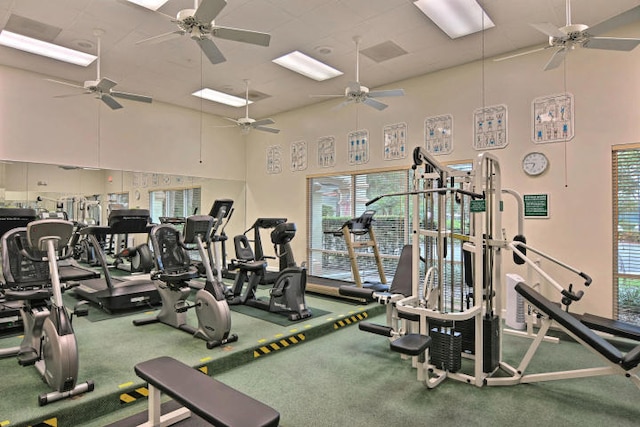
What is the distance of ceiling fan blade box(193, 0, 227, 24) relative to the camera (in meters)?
3.22

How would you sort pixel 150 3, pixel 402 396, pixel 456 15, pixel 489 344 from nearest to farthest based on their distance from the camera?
pixel 402 396
pixel 489 344
pixel 150 3
pixel 456 15

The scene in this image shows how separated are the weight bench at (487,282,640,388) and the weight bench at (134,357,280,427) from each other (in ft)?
7.91

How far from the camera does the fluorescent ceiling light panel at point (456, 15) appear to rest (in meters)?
4.49

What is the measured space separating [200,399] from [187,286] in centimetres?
279

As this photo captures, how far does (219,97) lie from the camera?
7.99m

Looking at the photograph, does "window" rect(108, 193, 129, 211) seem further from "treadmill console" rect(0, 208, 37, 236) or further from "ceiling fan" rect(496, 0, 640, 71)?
"ceiling fan" rect(496, 0, 640, 71)

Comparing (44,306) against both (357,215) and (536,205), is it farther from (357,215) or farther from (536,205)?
(536,205)

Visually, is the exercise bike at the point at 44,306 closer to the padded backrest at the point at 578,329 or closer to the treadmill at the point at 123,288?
the treadmill at the point at 123,288

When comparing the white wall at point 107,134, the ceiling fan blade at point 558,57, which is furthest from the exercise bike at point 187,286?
the ceiling fan blade at point 558,57

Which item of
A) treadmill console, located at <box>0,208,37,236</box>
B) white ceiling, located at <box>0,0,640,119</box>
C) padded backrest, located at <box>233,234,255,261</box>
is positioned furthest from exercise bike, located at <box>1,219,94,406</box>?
padded backrest, located at <box>233,234,255,261</box>

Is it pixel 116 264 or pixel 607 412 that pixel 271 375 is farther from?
pixel 116 264

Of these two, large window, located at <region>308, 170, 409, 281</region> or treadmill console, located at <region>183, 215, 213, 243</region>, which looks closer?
treadmill console, located at <region>183, 215, 213, 243</region>

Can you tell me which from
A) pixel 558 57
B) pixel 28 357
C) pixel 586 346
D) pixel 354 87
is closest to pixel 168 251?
pixel 28 357

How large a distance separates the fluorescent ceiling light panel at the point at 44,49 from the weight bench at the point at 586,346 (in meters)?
6.96
